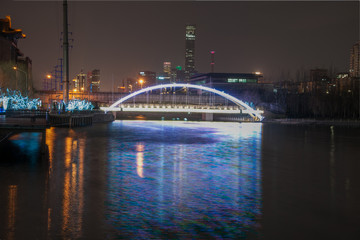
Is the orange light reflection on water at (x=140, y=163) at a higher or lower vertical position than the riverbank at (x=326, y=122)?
lower

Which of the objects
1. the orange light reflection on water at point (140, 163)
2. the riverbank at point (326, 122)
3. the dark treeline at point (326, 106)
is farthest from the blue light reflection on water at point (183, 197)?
the dark treeline at point (326, 106)

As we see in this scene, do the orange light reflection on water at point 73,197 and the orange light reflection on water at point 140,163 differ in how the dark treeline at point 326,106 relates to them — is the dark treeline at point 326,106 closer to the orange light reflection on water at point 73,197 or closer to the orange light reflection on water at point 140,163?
the orange light reflection on water at point 140,163

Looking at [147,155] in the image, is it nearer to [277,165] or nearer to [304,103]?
[277,165]

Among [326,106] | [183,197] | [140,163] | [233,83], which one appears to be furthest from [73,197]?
[233,83]

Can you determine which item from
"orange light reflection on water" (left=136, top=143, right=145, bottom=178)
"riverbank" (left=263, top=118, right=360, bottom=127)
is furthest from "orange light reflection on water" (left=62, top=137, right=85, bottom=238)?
"riverbank" (left=263, top=118, right=360, bottom=127)

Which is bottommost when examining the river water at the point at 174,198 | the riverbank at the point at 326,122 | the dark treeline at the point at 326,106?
the river water at the point at 174,198

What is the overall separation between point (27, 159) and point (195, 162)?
30.6ft

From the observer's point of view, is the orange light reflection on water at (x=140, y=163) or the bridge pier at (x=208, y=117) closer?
the orange light reflection on water at (x=140, y=163)

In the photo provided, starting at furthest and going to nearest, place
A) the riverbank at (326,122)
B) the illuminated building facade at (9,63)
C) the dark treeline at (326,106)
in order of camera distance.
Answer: the dark treeline at (326,106) < the riverbank at (326,122) < the illuminated building facade at (9,63)

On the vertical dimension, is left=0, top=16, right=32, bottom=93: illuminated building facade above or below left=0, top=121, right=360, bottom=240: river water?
above

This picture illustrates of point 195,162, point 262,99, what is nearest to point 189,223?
point 195,162

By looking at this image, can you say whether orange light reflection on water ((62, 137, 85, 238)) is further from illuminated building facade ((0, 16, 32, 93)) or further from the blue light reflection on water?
illuminated building facade ((0, 16, 32, 93))

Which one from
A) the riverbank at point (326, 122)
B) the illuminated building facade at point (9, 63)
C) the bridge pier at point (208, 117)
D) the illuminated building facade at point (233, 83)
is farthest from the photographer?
the illuminated building facade at point (233, 83)

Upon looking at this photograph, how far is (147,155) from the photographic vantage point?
23.3 m
